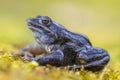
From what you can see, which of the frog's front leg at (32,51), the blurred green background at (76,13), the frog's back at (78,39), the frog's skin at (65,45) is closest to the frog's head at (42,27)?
the frog's skin at (65,45)

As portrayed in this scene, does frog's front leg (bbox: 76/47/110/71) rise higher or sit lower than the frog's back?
lower

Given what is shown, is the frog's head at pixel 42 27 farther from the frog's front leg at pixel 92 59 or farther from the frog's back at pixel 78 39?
the frog's front leg at pixel 92 59

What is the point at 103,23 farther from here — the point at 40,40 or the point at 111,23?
the point at 40,40

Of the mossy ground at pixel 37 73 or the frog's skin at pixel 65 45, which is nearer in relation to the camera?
the mossy ground at pixel 37 73

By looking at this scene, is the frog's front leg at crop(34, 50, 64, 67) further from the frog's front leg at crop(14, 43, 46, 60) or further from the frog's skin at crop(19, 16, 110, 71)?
the frog's front leg at crop(14, 43, 46, 60)

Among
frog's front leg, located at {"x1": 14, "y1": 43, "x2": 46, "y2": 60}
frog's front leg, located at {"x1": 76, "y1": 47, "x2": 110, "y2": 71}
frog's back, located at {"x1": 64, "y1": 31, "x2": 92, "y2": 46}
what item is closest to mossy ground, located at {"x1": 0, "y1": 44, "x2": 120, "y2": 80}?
frog's front leg, located at {"x1": 76, "y1": 47, "x2": 110, "y2": 71}

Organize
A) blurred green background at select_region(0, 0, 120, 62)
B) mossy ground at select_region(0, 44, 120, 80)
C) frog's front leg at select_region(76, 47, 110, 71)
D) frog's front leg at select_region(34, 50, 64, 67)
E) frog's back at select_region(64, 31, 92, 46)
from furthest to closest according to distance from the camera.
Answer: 1. blurred green background at select_region(0, 0, 120, 62)
2. frog's back at select_region(64, 31, 92, 46)
3. frog's front leg at select_region(76, 47, 110, 71)
4. frog's front leg at select_region(34, 50, 64, 67)
5. mossy ground at select_region(0, 44, 120, 80)

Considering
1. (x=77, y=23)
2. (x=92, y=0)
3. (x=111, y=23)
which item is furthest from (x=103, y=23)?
(x=92, y=0)
